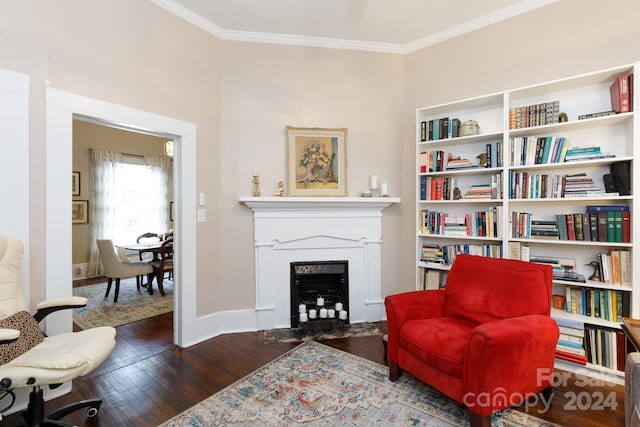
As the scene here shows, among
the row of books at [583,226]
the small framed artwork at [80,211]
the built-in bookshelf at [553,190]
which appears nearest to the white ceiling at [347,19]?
the built-in bookshelf at [553,190]

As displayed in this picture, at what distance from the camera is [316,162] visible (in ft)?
10.3

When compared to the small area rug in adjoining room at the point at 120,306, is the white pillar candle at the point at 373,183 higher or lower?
higher

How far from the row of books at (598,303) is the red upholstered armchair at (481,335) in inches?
27.8

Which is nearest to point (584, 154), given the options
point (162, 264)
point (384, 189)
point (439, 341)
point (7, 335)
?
point (384, 189)

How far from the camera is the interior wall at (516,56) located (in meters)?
2.27

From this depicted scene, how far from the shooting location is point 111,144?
219 inches

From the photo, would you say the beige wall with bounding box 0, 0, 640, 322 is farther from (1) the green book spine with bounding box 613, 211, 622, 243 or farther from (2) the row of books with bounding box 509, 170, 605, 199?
(1) the green book spine with bounding box 613, 211, 622, 243

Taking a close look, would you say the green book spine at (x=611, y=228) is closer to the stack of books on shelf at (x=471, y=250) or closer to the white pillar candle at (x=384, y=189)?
the stack of books on shelf at (x=471, y=250)

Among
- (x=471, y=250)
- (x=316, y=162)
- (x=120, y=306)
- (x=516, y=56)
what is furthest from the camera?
(x=120, y=306)

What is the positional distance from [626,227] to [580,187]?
394mm

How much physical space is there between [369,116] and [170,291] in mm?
3907

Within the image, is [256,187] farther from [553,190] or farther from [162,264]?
[553,190]

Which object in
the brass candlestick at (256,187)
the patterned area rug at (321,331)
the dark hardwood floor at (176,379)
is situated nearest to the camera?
the dark hardwood floor at (176,379)

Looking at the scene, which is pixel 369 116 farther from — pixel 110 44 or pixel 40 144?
pixel 40 144
